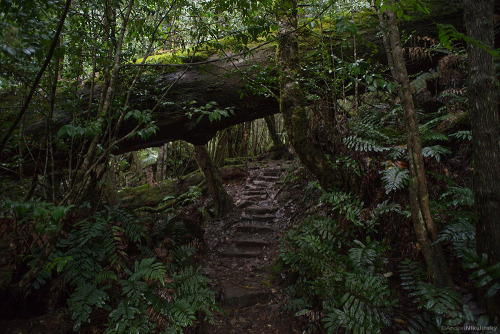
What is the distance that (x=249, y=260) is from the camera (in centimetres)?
527

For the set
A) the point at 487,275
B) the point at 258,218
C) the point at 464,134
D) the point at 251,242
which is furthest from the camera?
the point at 258,218

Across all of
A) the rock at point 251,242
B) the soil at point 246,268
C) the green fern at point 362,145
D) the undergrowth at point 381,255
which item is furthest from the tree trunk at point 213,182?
the green fern at point 362,145

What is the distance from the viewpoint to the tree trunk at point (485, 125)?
1987 mm

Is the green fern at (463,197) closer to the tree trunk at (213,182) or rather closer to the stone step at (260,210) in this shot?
the stone step at (260,210)

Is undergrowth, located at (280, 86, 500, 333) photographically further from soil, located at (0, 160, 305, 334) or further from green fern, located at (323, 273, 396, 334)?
soil, located at (0, 160, 305, 334)

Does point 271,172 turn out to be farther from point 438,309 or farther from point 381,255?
point 438,309

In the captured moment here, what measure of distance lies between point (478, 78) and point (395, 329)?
94.4 inches

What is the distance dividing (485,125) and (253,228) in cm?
506

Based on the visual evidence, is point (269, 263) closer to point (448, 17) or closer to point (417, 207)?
point (417, 207)

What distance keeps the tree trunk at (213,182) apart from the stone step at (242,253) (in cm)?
171

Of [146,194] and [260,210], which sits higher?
[146,194]

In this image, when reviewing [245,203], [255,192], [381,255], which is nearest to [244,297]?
[381,255]

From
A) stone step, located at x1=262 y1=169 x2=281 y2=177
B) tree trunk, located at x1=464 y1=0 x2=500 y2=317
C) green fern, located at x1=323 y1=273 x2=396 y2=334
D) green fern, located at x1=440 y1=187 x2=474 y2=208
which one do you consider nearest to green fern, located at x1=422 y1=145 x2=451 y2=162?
green fern, located at x1=440 y1=187 x2=474 y2=208

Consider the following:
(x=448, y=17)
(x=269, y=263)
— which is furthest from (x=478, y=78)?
(x=269, y=263)
